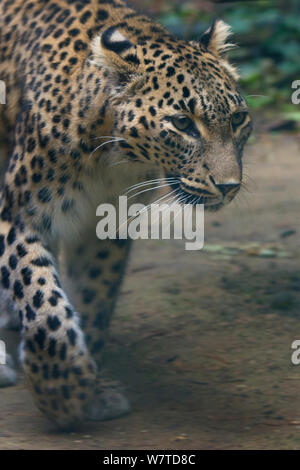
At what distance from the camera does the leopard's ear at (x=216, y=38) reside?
198 inches

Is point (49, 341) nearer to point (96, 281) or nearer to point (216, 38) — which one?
point (96, 281)

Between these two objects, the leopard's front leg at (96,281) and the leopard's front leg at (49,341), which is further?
the leopard's front leg at (96,281)

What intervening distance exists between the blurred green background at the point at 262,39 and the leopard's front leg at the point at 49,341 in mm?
7028

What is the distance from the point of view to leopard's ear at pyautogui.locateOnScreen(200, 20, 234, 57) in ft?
16.5

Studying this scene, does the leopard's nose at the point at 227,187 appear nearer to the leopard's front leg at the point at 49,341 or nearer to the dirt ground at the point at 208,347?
the dirt ground at the point at 208,347

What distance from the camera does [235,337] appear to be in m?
5.85

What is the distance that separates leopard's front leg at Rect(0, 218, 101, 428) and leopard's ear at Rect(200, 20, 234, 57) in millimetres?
1556

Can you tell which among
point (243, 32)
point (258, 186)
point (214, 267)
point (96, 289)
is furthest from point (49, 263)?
point (243, 32)

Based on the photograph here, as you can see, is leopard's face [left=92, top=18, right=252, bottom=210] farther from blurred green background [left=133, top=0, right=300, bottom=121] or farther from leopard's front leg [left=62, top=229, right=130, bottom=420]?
blurred green background [left=133, top=0, right=300, bottom=121]

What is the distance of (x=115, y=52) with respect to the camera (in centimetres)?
470

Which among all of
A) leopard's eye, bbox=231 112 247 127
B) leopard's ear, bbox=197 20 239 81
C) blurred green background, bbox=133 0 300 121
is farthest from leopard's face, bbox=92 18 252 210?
blurred green background, bbox=133 0 300 121

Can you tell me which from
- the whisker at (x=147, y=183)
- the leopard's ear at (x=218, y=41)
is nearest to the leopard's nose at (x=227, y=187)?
the whisker at (x=147, y=183)

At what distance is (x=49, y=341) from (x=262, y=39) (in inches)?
367
